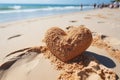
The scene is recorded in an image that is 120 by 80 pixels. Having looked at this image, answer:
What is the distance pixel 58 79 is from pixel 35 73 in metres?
0.50

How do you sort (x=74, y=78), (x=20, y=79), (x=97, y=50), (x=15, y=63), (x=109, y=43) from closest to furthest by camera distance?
(x=74, y=78) → (x=20, y=79) → (x=15, y=63) → (x=97, y=50) → (x=109, y=43)

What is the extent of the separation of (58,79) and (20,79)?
2.19 ft

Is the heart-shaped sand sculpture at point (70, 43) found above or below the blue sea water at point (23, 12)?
above

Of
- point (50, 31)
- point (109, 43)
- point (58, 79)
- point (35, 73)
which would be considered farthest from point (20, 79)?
point (109, 43)

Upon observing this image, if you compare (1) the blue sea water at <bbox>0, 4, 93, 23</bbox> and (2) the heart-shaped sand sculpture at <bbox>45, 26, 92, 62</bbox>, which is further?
(1) the blue sea water at <bbox>0, 4, 93, 23</bbox>

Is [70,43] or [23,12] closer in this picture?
[70,43]

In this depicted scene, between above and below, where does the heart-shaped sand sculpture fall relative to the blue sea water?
above

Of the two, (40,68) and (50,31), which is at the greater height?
(50,31)

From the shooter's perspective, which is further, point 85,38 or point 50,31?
point 50,31

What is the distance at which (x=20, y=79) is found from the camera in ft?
11.2

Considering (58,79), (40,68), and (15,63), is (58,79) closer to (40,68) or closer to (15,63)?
(40,68)

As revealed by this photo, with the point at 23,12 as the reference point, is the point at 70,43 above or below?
above

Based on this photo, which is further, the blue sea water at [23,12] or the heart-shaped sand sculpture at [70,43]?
the blue sea water at [23,12]

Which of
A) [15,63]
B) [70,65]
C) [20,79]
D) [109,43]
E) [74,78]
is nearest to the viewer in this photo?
[74,78]
